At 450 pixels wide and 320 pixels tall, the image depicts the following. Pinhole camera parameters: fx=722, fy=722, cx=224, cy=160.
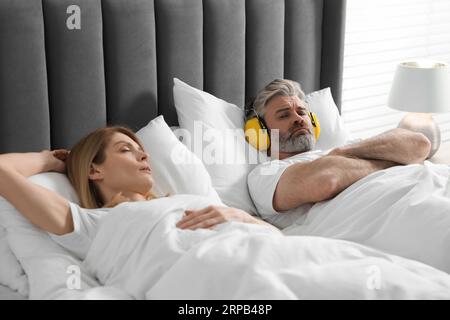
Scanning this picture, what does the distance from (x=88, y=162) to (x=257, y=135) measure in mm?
775

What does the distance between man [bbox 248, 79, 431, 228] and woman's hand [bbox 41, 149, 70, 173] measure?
689 mm

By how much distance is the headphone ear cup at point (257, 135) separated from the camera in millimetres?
2691

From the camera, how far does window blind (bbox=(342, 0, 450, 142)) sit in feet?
12.0

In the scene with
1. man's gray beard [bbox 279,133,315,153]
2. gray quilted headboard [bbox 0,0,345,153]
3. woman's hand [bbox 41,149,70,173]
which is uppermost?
gray quilted headboard [bbox 0,0,345,153]

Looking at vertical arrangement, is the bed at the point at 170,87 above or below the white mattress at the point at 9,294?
above

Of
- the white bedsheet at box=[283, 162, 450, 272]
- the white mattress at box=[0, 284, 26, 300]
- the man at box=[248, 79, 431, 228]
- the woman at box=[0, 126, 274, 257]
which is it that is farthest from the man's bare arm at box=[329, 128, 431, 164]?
the white mattress at box=[0, 284, 26, 300]

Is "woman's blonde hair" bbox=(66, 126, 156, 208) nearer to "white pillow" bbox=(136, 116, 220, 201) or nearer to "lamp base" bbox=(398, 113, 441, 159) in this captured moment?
"white pillow" bbox=(136, 116, 220, 201)

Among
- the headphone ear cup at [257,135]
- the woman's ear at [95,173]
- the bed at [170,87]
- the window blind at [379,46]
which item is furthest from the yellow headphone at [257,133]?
the window blind at [379,46]

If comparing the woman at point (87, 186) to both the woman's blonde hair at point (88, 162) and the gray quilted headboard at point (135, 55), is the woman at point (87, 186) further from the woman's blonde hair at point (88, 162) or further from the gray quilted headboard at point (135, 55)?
the gray quilted headboard at point (135, 55)

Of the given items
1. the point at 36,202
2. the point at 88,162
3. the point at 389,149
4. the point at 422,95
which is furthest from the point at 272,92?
the point at 36,202

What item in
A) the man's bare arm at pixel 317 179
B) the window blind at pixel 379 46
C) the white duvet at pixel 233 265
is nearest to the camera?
the white duvet at pixel 233 265

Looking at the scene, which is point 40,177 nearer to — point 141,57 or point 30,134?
point 30,134

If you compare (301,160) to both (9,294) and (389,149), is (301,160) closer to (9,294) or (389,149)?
(389,149)

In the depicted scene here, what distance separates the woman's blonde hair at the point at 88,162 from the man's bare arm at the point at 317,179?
480mm
